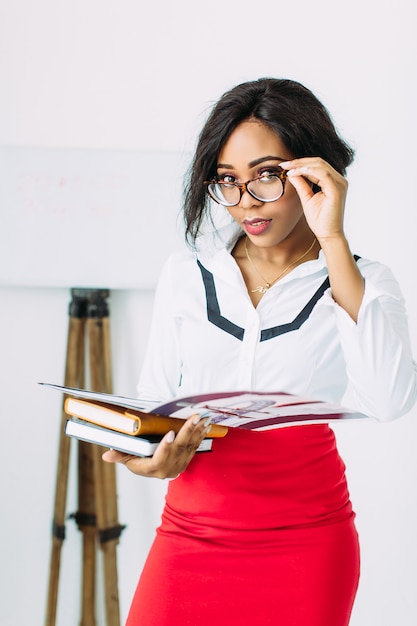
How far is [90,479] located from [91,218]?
787 millimetres

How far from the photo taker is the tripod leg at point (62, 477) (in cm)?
226

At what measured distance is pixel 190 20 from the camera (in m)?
2.24

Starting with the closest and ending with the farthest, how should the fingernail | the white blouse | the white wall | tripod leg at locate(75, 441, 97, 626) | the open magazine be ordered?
1. the open magazine
2. the fingernail
3. the white blouse
4. the white wall
5. tripod leg at locate(75, 441, 97, 626)

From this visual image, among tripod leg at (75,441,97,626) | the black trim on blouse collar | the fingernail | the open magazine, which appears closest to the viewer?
the open magazine

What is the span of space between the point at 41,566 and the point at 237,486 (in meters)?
1.34

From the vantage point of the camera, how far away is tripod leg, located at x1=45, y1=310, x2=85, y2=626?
7.41 feet

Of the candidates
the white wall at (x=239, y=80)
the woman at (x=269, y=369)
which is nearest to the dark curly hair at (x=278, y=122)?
the woman at (x=269, y=369)

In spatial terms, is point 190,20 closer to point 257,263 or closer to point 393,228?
point 393,228

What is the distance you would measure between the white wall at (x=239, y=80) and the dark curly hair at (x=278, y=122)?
70 cm

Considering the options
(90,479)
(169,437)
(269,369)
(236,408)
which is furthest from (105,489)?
(236,408)

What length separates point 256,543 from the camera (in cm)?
136

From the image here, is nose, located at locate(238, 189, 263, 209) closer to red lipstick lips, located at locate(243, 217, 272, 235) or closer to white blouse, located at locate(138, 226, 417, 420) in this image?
red lipstick lips, located at locate(243, 217, 272, 235)

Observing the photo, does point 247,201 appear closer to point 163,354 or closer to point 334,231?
point 334,231

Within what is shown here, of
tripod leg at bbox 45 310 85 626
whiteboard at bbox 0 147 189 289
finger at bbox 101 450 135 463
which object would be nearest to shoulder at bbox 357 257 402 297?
finger at bbox 101 450 135 463
